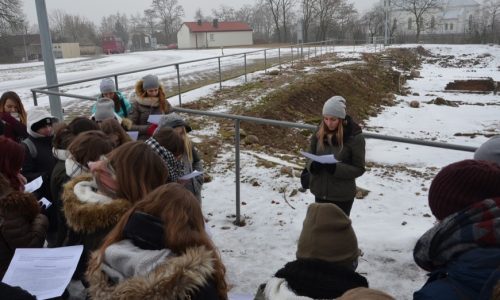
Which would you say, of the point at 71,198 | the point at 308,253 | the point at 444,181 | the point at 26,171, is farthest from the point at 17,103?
the point at 444,181

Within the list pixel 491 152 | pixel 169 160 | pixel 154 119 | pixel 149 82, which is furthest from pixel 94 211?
pixel 149 82

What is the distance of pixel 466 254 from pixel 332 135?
2464 mm

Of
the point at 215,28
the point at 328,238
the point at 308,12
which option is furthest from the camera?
the point at 215,28

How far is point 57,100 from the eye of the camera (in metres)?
7.63

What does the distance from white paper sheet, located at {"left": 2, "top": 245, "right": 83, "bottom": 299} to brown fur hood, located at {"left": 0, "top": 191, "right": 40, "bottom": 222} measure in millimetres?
226

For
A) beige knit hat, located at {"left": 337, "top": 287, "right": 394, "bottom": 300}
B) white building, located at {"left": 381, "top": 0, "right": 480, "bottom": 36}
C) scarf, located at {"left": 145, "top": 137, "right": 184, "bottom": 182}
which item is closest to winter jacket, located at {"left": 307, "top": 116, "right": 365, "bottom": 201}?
scarf, located at {"left": 145, "top": 137, "right": 184, "bottom": 182}

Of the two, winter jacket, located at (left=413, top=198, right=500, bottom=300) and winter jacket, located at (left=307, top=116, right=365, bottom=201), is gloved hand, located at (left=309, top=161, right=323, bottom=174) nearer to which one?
winter jacket, located at (left=307, top=116, right=365, bottom=201)

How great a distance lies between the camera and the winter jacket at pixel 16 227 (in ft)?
8.34

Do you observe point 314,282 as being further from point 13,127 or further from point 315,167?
point 13,127

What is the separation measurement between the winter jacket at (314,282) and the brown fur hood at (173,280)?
33cm

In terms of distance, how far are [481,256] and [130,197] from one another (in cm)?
175

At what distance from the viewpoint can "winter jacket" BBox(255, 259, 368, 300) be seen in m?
1.86

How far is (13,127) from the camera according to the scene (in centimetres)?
516

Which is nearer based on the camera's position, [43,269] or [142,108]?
[43,269]
